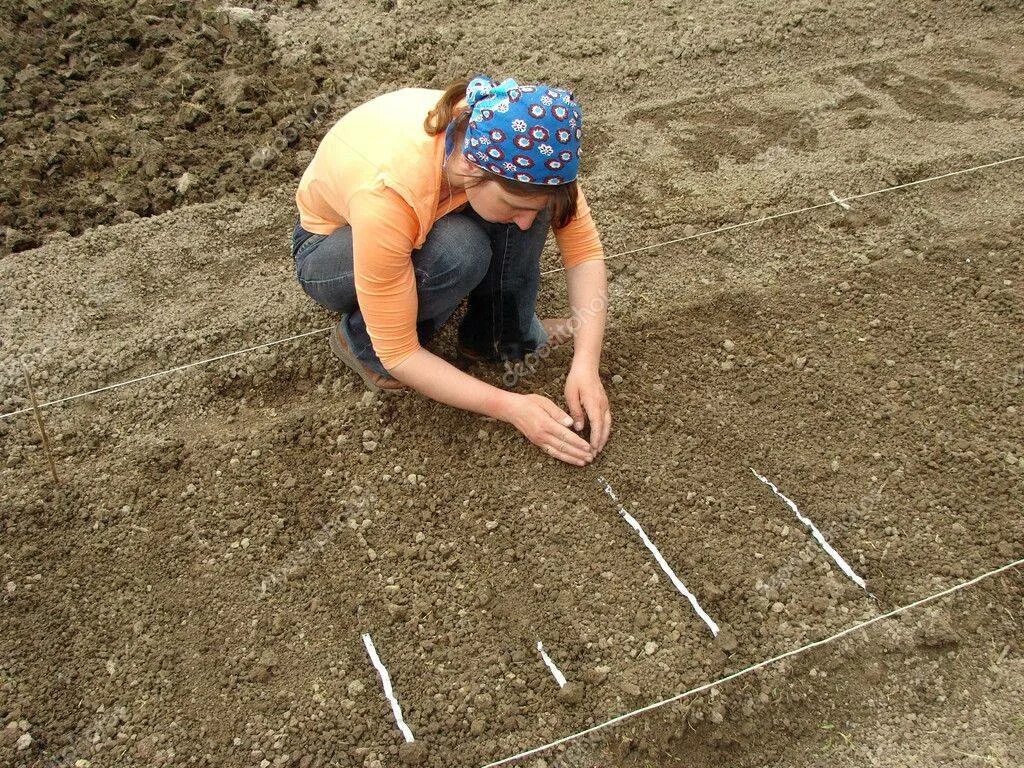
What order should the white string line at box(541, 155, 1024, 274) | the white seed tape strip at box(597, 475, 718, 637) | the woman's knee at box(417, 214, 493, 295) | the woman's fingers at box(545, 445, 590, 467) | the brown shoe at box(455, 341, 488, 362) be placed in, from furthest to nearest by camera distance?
the white string line at box(541, 155, 1024, 274)
the brown shoe at box(455, 341, 488, 362)
the woman's fingers at box(545, 445, 590, 467)
the woman's knee at box(417, 214, 493, 295)
the white seed tape strip at box(597, 475, 718, 637)

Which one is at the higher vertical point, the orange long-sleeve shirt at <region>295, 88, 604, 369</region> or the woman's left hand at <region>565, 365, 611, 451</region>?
the orange long-sleeve shirt at <region>295, 88, 604, 369</region>

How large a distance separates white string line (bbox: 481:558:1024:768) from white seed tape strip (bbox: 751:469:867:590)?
103 millimetres

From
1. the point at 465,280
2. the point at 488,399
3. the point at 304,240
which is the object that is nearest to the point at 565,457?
the point at 488,399

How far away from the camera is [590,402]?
2.12 m

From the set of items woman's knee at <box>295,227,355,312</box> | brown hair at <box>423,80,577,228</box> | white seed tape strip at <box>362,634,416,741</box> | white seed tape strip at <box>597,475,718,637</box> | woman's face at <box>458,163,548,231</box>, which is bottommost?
white seed tape strip at <box>362,634,416,741</box>

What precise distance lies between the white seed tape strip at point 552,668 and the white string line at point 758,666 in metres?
0.11

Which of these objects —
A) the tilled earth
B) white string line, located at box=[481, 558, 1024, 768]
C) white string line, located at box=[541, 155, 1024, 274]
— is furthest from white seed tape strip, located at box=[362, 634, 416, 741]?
white string line, located at box=[541, 155, 1024, 274]

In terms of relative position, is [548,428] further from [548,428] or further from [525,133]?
[525,133]

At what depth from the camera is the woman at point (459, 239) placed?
5.56ft

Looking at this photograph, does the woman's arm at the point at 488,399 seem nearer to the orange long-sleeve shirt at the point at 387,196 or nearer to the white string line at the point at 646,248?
the orange long-sleeve shirt at the point at 387,196

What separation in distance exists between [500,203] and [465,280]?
32 centimetres

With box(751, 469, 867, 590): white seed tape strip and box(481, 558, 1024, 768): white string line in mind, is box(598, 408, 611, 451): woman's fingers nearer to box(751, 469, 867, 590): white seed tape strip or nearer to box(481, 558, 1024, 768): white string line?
box(751, 469, 867, 590): white seed tape strip

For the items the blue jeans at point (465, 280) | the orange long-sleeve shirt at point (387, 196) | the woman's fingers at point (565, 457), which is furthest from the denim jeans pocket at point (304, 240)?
the woman's fingers at point (565, 457)

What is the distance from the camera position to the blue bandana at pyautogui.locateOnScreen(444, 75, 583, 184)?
1.64m
